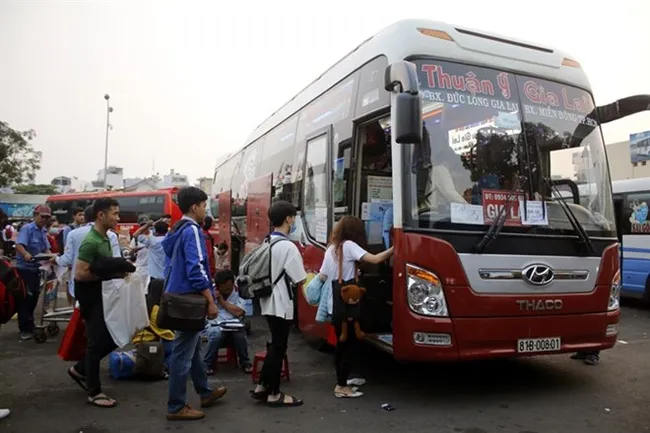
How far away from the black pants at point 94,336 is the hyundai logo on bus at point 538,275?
3.80 m

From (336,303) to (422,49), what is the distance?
2.53 metres

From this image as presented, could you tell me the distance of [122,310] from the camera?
4.94 metres

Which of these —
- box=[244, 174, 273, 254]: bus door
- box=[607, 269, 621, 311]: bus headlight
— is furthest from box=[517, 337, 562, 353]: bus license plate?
box=[244, 174, 273, 254]: bus door

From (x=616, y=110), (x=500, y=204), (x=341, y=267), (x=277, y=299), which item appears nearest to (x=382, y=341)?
(x=341, y=267)

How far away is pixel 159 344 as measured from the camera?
5730 millimetres

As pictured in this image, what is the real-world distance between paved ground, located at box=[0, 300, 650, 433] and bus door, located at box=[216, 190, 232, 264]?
5.34 m

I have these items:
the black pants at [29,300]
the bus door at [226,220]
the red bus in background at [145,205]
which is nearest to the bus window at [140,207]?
the red bus in background at [145,205]

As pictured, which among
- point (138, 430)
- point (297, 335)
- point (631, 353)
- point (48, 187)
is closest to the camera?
point (138, 430)

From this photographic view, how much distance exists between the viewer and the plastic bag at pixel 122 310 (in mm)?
4871

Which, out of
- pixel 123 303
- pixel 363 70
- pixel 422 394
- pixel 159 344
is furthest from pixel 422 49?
pixel 159 344

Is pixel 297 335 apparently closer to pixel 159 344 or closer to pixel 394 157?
pixel 159 344

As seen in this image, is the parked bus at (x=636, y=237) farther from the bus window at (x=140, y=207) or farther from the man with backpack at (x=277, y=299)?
the bus window at (x=140, y=207)

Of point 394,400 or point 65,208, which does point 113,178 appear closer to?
point 65,208

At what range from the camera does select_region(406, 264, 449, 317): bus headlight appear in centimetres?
464
